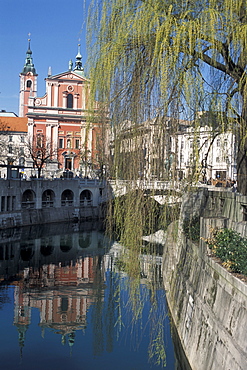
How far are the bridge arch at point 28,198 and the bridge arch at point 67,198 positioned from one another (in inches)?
177

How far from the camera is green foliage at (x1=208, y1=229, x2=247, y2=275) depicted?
9.77m

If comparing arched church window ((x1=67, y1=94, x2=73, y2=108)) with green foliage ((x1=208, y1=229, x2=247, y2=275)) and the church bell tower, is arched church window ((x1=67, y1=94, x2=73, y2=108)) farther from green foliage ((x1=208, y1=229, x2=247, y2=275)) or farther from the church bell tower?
green foliage ((x1=208, y1=229, x2=247, y2=275))

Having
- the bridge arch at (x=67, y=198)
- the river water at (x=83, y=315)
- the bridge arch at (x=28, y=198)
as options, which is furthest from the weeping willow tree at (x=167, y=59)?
the bridge arch at (x=67, y=198)

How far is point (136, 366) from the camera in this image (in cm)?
1310

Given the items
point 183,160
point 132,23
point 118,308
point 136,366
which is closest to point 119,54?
point 132,23

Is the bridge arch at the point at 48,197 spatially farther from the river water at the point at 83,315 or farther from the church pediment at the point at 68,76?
the church pediment at the point at 68,76

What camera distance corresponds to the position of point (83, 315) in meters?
17.6

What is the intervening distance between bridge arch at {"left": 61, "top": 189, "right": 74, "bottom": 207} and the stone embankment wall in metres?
39.1

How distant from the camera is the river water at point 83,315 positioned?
13156 mm

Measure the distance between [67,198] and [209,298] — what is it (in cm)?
4843

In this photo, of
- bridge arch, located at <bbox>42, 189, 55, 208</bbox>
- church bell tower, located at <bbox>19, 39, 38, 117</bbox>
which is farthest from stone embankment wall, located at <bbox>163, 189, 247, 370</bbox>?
church bell tower, located at <bbox>19, 39, 38, 117</bbox>

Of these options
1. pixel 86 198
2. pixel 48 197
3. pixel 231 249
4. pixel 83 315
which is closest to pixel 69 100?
pixel 86 198

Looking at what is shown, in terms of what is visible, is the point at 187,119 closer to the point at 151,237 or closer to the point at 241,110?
the point at 241,110

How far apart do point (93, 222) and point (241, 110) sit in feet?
148
